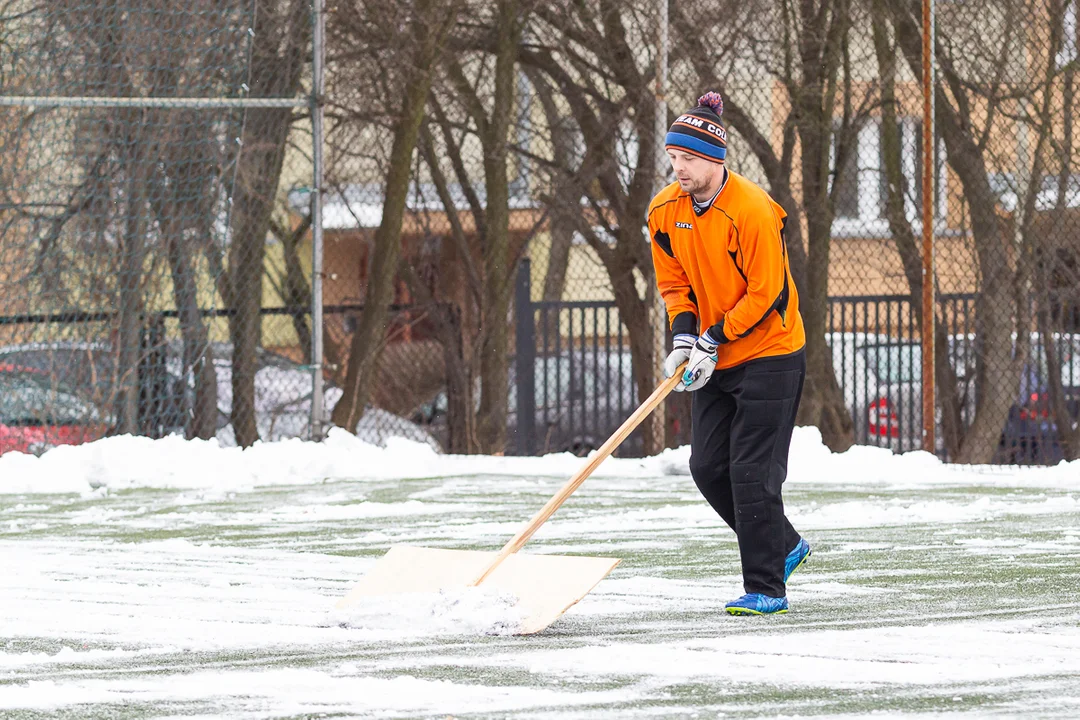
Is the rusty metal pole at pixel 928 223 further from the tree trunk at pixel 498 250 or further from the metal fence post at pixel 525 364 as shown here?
the tree trunk at pixel 498 250

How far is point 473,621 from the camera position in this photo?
504 centimetres

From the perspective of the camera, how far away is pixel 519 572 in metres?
5.32

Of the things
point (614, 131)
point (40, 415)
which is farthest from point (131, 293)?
point (614, 131)

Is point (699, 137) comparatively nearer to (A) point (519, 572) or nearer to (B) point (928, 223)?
(A) point (519, 572)

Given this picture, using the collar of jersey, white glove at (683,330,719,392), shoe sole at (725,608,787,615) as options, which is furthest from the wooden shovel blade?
the collar of jersey

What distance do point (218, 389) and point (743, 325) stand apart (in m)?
7.12

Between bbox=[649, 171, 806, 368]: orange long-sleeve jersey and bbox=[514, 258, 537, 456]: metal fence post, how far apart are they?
659 centimetres

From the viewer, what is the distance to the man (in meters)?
5.26

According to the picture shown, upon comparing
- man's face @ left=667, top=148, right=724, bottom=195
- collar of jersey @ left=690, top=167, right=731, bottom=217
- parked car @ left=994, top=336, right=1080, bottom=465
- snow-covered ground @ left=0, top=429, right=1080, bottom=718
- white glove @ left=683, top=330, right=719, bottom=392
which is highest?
man's face @ left=667, top=148, right=724, bottom=195

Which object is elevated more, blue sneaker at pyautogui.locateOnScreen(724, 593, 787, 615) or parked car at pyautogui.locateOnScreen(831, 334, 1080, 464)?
parked car at pyautogui.locateOnScreen(831, 334, 1080, 464)

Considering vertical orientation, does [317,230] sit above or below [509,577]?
above

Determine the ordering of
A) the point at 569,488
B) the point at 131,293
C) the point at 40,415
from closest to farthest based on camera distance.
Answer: the point at 569,488, the point at 40,415, the point at 131,293

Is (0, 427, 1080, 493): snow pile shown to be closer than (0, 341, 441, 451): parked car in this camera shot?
Yes

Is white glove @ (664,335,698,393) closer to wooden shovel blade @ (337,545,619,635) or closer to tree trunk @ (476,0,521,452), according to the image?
wooden shovel blade @ (337,545,619,635)
